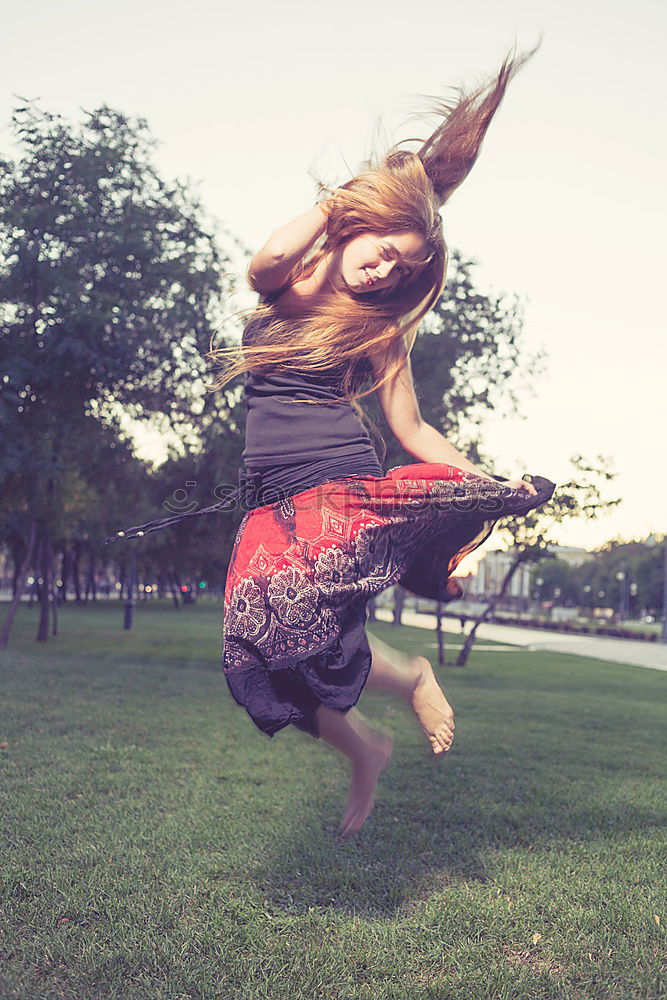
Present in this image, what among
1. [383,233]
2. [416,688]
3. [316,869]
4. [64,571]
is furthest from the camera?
[64,571]

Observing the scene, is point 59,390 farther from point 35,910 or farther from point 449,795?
point 35,910

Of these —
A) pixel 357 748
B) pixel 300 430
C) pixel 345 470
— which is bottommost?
pixel 357 748

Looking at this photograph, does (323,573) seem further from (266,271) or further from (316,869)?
(316,869)

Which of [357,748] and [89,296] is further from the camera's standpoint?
[89,296]

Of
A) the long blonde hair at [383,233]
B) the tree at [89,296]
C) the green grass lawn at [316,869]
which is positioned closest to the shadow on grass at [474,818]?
the green grass lawn at [316,869]

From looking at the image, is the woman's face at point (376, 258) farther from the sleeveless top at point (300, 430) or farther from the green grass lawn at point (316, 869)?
the green grass lawn at point (316, 869)

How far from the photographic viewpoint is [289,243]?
272cm

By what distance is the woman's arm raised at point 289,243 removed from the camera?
2.72 meters

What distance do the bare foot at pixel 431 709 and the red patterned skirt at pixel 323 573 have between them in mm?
261

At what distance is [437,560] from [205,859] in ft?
7.85

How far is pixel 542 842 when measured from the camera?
17.4ft

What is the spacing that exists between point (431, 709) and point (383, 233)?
165cm

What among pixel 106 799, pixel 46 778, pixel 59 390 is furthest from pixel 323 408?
pixel 59 390

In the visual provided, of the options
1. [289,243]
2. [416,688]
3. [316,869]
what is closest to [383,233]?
[289,243]
